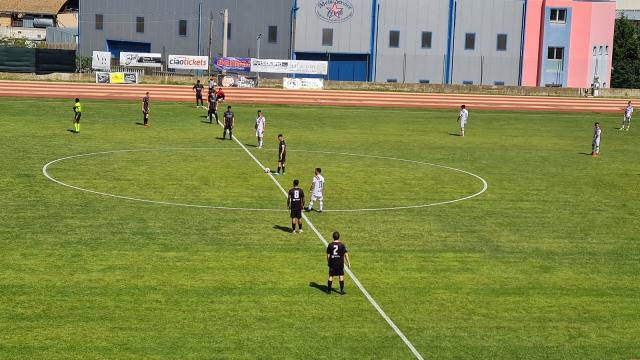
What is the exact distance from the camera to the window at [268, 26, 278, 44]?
4090 inches

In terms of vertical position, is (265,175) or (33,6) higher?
(33,6)

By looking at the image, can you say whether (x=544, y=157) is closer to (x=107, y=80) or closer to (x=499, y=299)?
(x=499, y=299)

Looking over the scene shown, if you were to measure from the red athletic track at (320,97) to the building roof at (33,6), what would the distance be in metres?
61.8

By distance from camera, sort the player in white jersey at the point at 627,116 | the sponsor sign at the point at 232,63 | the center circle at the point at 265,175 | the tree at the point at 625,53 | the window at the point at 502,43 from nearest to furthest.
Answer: the center circle at the point at 265,175, the player in white jersey at the point at 627,116, the sponsor sign at the point at 232,63, the window at the point at 502,43, the tree at the point at 625,53

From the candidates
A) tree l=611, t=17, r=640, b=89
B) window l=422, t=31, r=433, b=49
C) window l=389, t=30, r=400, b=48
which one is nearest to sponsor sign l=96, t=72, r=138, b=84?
window l=389, t=30, r=400, b=48

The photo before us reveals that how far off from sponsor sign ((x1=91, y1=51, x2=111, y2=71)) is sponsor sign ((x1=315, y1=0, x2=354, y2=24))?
76.1 ft

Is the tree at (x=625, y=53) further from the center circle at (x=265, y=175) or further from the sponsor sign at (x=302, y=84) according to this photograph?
the center circle at (x=265, y=175)

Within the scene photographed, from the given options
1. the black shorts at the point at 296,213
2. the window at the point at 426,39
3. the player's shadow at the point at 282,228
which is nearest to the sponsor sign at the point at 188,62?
the window at the point at 426,39

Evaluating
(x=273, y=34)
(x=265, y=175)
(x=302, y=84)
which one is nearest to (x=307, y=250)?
(x=265, y=175)

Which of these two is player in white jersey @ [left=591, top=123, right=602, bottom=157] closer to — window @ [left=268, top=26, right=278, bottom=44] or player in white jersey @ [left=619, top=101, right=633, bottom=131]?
player in white jersey @ [left=619, top=101, right=633, bottom=131]

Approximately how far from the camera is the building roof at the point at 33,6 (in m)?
141

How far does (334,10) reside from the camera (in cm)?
10312

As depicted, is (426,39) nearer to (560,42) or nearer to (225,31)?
(560,42)

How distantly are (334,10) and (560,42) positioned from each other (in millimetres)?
26256
